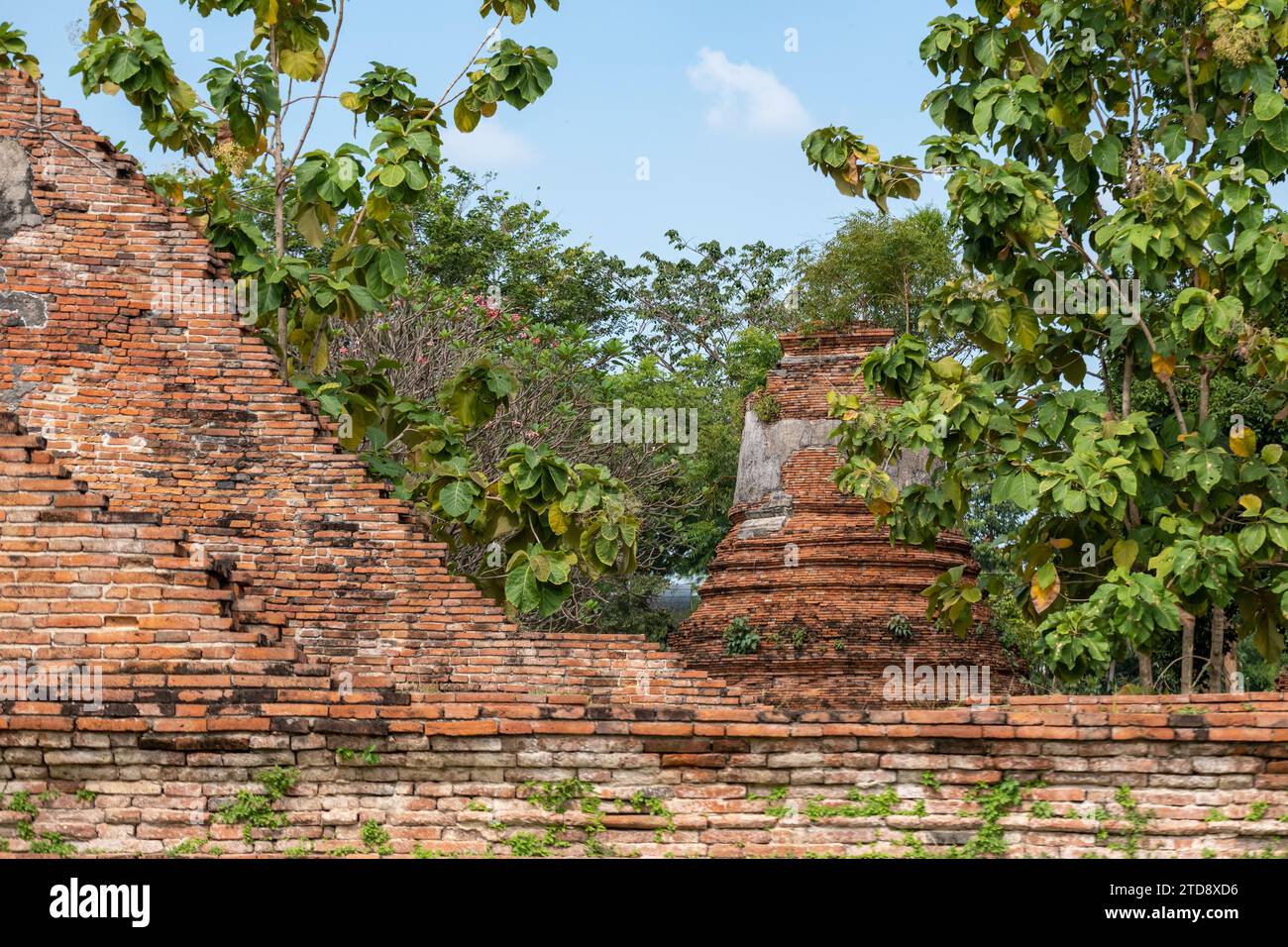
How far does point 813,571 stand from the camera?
20703 millimetres

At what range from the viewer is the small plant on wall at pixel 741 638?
2056cm

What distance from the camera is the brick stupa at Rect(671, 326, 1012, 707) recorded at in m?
20.1

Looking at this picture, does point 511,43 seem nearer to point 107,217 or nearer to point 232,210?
point 232,210

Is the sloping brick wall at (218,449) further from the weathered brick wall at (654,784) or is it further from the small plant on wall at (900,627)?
the small plant on wall at (900,627)

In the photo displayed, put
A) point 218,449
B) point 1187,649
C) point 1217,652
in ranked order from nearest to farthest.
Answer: point 218,449 < point 1187,649 < point 1217,652

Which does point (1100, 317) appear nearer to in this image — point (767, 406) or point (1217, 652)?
point (1217, 652)

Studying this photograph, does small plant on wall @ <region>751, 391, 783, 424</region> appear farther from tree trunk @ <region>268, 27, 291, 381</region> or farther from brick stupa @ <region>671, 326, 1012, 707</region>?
tree trunk @ <region>268, 27, 291, 381</region>

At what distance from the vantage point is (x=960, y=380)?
41.5ft

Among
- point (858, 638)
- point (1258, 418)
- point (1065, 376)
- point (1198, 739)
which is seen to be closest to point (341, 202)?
point (1065, 376)

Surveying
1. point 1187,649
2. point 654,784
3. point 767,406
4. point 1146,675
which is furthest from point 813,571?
point 654,784

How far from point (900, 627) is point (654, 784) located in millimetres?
13436

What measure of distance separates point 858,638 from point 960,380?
7924mm

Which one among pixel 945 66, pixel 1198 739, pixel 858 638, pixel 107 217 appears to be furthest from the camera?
pixel 858 638

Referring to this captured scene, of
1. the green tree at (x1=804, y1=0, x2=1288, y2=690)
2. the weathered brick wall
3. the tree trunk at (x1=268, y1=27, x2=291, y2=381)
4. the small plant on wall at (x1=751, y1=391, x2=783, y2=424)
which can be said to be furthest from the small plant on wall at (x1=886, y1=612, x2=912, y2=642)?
the weathered brick wall
